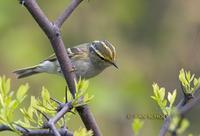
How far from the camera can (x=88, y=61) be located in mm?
5215

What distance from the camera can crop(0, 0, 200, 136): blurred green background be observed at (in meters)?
6.88

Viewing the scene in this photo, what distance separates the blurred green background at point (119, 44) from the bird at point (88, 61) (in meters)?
1.04

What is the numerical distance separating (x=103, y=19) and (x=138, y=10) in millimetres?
542

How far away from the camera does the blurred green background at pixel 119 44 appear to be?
6883 millimetres

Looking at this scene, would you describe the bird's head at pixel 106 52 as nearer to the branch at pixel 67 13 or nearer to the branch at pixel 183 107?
the branch at pixel 67 13

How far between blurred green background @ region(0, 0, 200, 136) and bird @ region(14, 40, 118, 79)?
3.41ft

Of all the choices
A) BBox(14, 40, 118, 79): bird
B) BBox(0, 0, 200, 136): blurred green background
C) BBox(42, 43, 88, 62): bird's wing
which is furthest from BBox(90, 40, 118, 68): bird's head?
BBox(0, 0, 200, 136): blurred green background

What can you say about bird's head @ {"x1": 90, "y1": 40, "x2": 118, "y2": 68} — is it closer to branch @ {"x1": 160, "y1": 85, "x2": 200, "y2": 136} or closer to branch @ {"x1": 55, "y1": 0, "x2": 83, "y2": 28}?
branch @ {"x1": 55, "y1": 0, "x2": 83, "y2": 28}

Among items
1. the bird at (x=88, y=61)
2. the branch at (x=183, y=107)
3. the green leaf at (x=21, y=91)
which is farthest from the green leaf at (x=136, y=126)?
the bird at (x=88, y=61)

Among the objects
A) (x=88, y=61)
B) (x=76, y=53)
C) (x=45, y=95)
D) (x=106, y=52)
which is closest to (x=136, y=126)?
(x=45, y=95)

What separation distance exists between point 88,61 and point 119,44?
106 inches

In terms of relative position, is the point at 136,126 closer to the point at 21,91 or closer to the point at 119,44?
the point at 21,91

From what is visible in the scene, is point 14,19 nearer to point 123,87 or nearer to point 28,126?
point 123,87

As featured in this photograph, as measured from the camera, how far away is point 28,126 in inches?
77.7
